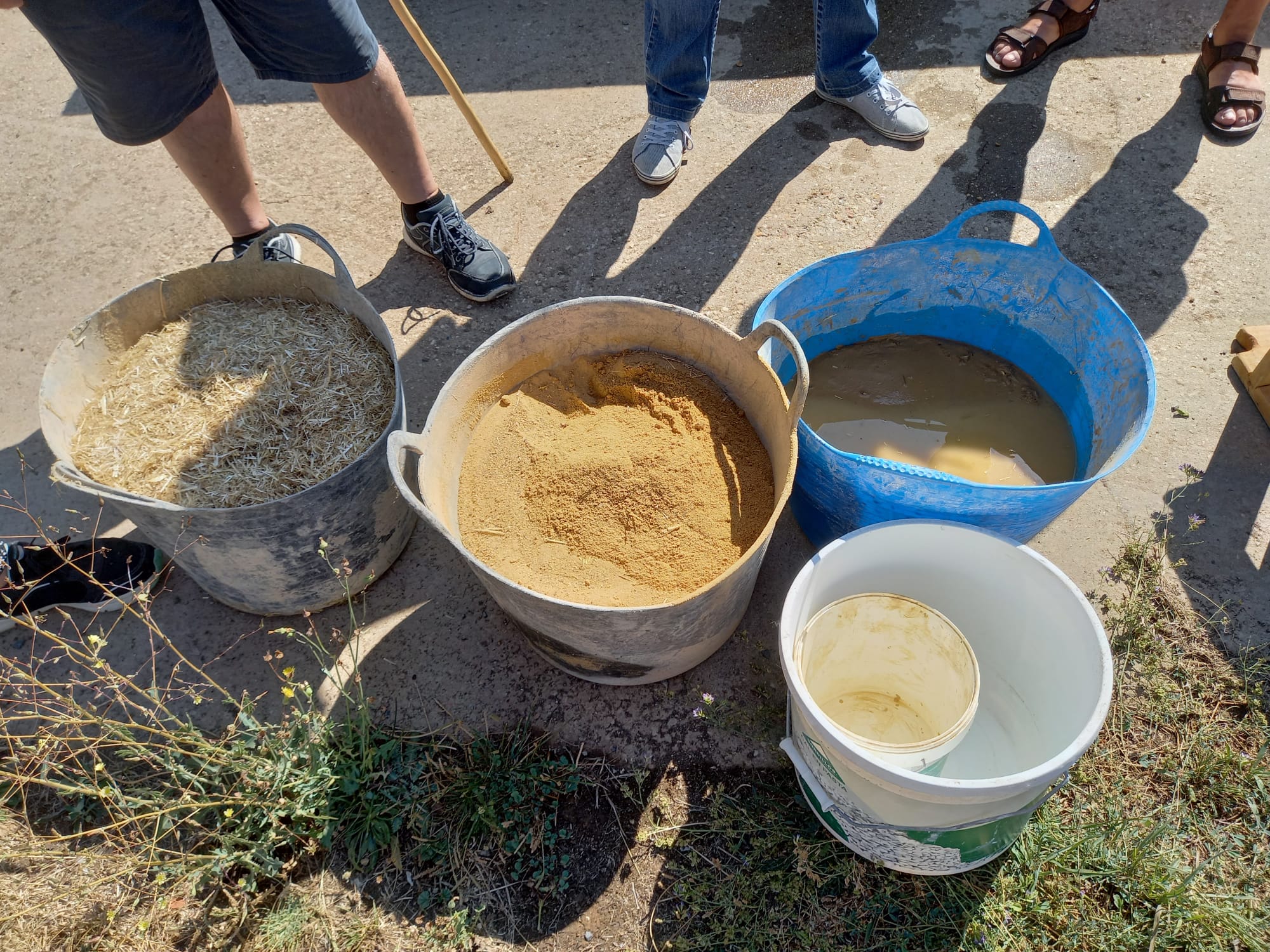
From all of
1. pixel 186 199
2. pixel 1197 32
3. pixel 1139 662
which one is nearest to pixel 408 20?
pixel 186 199

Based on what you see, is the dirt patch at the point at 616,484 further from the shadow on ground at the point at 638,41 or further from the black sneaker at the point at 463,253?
the shadow on ground at the point at 638,41

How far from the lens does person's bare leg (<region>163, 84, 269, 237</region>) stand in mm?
2242

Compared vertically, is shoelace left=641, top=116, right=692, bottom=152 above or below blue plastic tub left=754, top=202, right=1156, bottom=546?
above

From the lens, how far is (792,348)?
5.34 feet

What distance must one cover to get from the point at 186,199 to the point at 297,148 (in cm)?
51

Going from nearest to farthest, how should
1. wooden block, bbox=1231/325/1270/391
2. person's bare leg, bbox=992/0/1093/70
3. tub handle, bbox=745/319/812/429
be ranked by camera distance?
1. tub handle, bbox=745/319/812/429
2. wooden block, bbox=1231/325/1270/391
3. person's bare leg, bbox=992/0/1093/70

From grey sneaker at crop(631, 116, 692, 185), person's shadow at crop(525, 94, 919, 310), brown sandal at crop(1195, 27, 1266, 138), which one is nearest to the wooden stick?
person's shadow at crop(525, 94, 919, 310)

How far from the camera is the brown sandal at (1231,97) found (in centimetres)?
306

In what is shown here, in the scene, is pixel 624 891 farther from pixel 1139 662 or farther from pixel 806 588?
pixel 1139 662

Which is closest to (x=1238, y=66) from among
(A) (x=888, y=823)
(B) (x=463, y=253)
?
(B) (x=463, y=253)

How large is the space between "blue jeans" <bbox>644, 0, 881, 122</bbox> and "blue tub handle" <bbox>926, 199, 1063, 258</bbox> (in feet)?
3.94

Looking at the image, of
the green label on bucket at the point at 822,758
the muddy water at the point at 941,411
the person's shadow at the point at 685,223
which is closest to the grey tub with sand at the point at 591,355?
the green label on bucket at the point at 822,758

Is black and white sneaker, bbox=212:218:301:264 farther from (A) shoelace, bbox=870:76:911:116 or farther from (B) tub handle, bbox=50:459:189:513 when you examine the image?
(A) shoelace, bbox=870:76:911:116

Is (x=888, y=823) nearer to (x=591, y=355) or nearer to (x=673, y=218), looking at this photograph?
(x=591, y=355)
